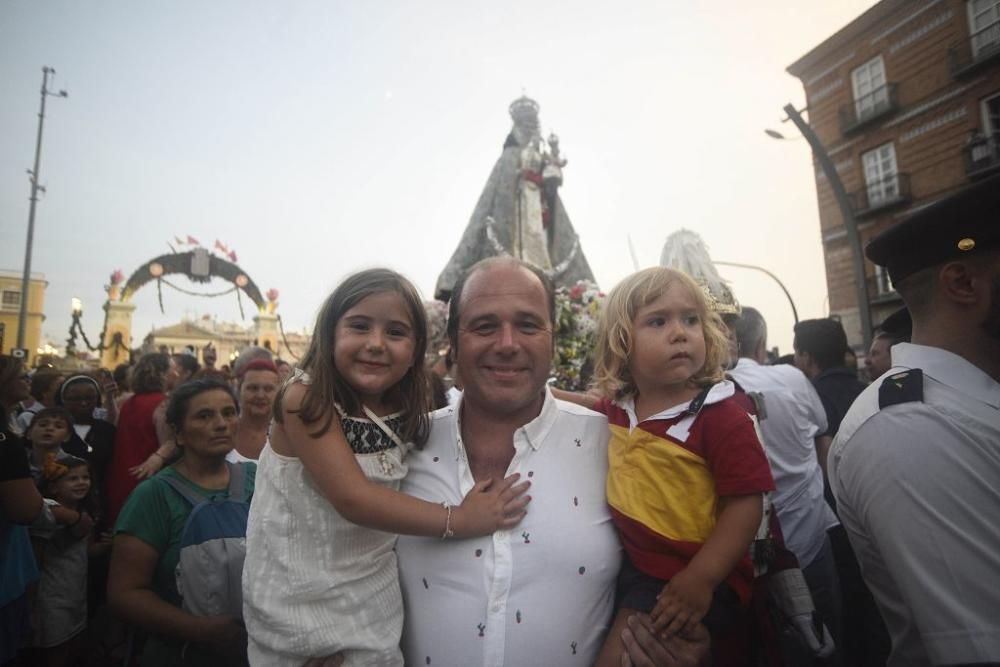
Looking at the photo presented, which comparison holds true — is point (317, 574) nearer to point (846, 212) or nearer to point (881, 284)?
point (846, 212)

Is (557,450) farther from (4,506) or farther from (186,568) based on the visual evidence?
(4,506)

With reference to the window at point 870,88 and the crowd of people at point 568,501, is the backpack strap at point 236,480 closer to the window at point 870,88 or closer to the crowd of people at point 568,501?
the crowd of people at point 568,501

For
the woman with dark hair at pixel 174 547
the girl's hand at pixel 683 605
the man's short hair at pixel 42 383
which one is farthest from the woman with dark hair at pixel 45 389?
Result: the girl's hand at pixel 683 605

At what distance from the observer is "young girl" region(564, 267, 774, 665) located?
165cm

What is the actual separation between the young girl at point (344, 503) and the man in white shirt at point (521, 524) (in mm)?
98

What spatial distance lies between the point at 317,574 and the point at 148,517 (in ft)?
4.12

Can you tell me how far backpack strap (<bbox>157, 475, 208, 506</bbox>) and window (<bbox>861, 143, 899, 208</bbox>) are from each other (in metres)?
12.3

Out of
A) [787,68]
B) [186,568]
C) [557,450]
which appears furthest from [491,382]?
[787,68]

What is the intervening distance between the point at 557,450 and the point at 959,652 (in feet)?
4.10

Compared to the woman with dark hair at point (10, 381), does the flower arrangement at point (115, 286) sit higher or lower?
higher

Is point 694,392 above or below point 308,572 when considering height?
above

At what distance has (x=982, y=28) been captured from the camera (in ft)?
8.97

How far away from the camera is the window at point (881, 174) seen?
11327 millimetres

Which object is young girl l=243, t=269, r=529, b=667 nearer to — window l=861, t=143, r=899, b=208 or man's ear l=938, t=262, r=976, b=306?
man's ear l=938, t=262, r=976, b=306
